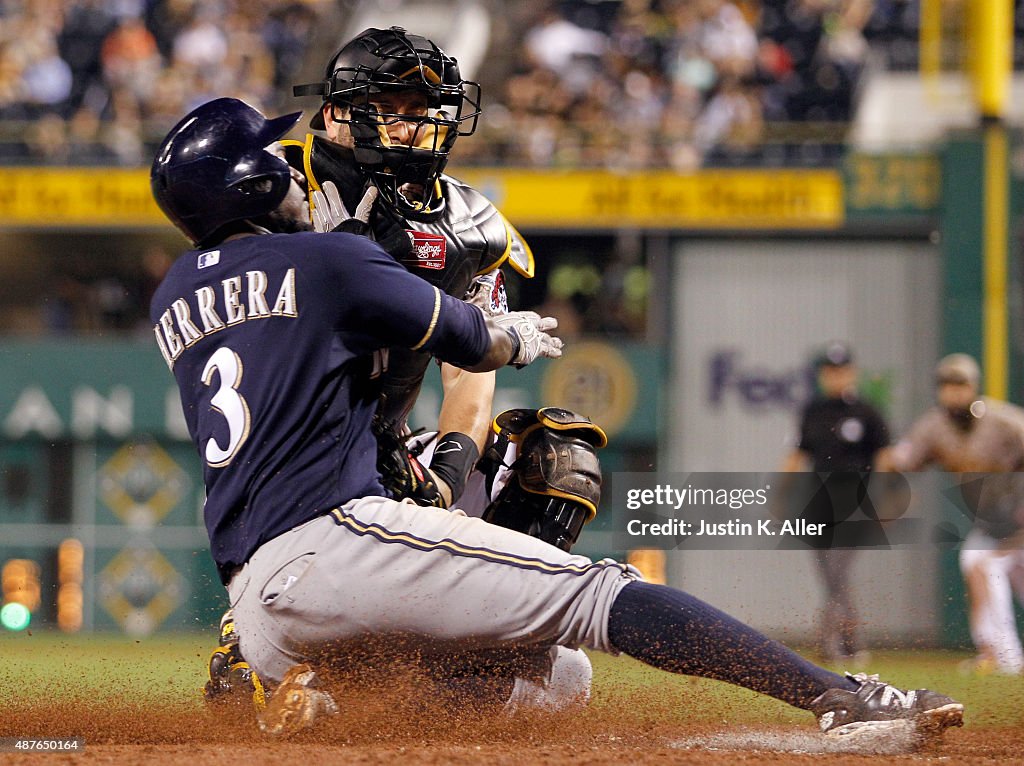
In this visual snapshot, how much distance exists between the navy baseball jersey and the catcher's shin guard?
716mm

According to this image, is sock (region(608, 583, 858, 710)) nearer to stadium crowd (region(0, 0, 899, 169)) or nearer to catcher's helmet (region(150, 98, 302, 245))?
catcher's helmet (region(150, 98, 302, 245))

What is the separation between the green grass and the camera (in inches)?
195

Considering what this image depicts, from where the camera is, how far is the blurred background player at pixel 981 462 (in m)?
8.73

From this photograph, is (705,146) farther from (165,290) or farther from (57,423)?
(165,290)

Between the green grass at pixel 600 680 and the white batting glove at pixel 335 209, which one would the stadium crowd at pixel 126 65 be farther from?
the white batting glove at pixel 335 209

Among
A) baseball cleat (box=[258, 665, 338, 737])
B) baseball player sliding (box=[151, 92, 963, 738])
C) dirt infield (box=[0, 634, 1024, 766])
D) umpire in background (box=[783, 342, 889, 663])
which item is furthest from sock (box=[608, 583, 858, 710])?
umpire in background (box=[783, 342, 889, 663])

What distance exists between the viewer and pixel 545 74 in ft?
43.7

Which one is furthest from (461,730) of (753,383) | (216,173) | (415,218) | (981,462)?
(753,383)

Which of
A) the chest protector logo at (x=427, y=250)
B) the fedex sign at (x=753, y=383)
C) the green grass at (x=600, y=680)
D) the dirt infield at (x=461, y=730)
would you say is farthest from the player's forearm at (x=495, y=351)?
the fedex sign at (x=753, y=383)

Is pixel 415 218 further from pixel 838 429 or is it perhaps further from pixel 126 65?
pixel 126 65

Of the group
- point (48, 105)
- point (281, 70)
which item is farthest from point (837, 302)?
point (48, 105)

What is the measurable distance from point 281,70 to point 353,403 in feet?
35.7

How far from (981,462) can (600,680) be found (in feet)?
14.6

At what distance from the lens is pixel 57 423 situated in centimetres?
1156
